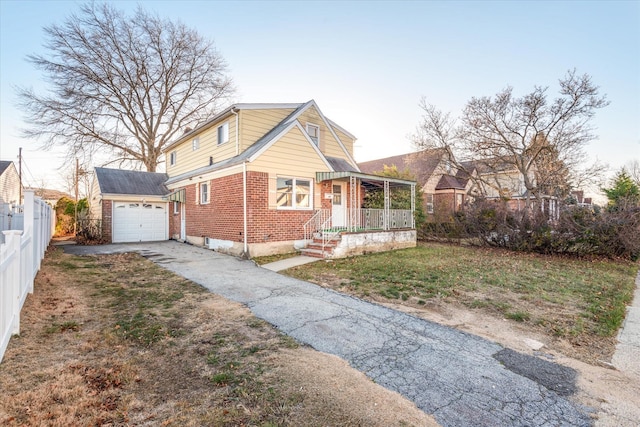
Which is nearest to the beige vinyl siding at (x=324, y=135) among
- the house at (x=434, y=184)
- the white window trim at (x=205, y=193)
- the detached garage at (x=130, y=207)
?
the white window trim at (x=205, y=193)

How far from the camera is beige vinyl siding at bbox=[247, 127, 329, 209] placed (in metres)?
11.4

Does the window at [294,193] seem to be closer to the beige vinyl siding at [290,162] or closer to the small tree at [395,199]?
the beige vinyl siding at [290,162]

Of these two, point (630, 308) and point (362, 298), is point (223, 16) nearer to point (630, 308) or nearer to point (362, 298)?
point (362, 298)

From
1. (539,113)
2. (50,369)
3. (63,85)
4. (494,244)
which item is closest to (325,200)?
(494,244)

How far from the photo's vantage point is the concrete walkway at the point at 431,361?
269cm

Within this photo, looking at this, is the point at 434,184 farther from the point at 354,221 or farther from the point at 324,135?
the point at 354,221

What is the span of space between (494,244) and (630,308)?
8.67 m

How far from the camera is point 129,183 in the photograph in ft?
55.5

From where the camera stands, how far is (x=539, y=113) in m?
17.5

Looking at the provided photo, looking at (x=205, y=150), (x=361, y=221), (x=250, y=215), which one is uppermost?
(x=205, y=150)

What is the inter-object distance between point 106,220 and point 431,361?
16.9 m

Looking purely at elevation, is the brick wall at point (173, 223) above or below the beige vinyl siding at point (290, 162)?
below

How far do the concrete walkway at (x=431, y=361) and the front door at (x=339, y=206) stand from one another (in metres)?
7.39

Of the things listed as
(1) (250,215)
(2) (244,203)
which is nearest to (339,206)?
(1) (250,215)
